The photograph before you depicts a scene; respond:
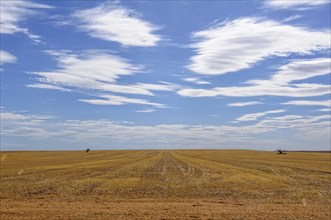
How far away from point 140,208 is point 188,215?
2586 mm

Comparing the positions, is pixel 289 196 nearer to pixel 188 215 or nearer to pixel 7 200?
pixel 188 215

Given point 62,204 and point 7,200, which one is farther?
point 7,200

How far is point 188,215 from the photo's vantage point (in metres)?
17.3

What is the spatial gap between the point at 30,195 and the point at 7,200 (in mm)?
2451

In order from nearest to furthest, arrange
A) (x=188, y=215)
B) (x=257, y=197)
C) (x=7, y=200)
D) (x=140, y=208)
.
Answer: (x=188, y=215) < (x=140, y=208) < (x=7, y=200) < (x=257, y=197)

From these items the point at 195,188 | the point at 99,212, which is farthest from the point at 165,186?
the point at 99,212

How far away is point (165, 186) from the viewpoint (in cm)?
2908

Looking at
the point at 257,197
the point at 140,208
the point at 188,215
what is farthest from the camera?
the point at 257,197

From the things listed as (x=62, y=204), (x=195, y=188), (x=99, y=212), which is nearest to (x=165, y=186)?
(x=195, y=188)

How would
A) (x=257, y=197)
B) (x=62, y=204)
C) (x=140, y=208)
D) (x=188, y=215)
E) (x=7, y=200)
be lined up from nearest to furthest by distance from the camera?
(x=188, y=215), (x=140, y=208), (x=62, y=204), (x=7, y=200), (x=257, y=197)

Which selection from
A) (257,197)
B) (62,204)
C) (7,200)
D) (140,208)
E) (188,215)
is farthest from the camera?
(257,197)

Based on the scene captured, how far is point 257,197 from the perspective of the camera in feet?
79.0

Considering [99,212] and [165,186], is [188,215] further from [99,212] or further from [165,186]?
[165,186]

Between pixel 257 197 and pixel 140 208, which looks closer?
pixel 140 208
